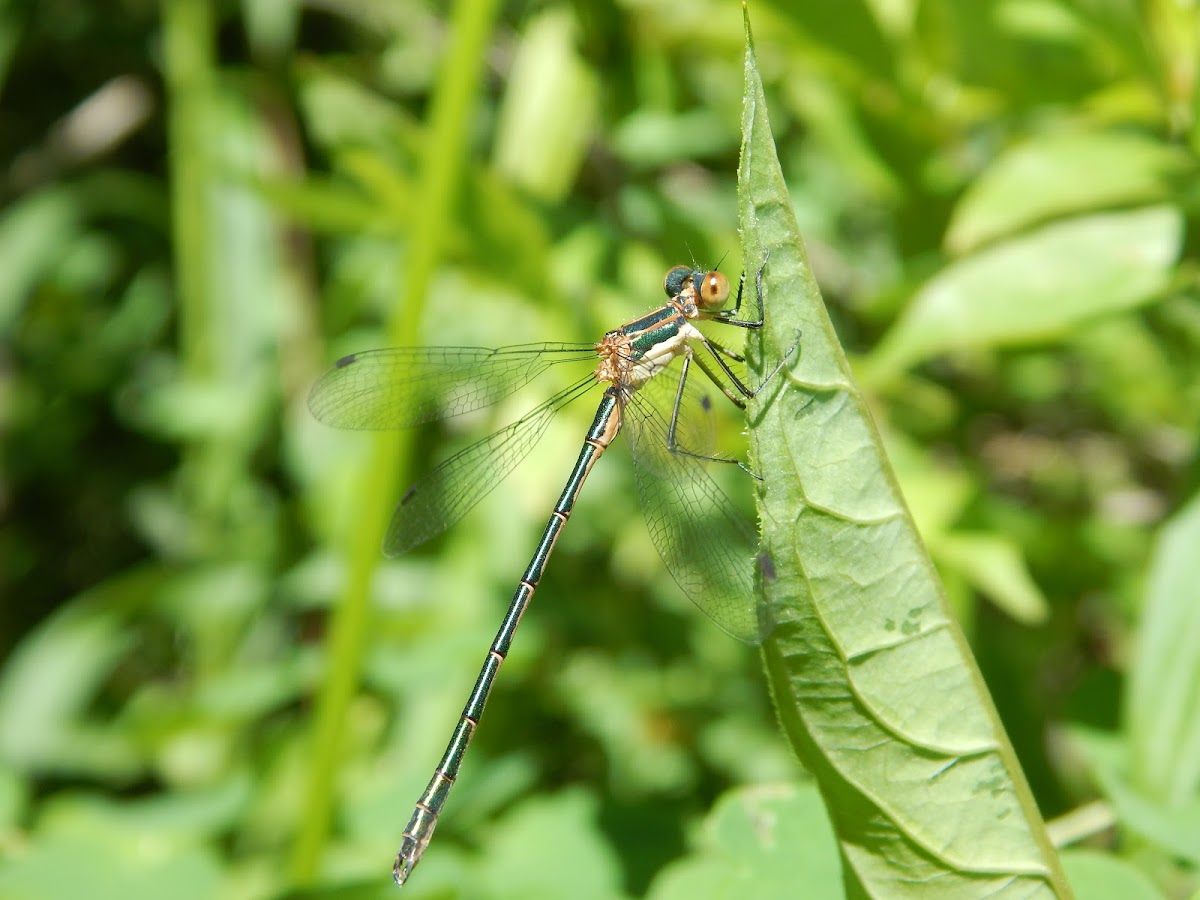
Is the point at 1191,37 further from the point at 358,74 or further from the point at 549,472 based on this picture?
the point at 358,74

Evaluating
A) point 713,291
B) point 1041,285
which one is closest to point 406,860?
point 713,291

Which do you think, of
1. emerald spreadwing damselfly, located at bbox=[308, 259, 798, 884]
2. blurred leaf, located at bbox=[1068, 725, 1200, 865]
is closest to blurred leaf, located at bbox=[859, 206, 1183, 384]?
emerald spreadwing damselfly, located at bbox=[308, 259, 798, 884]

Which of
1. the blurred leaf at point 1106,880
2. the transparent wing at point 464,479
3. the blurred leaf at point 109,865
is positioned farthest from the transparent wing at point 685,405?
the blurred leaf at point 109,865

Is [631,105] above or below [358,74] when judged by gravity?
below

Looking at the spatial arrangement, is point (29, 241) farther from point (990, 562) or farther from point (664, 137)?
point (990, 562)

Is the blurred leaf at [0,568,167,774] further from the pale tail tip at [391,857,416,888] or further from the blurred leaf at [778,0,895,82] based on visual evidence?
the blurred leaf at [778,0,895,82]

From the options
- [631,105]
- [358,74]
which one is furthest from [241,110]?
[631,105]
